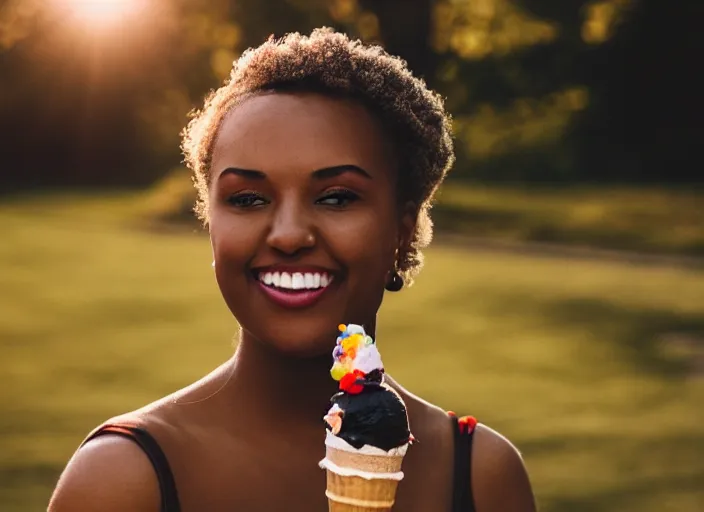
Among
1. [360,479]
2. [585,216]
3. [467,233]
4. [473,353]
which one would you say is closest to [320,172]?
[360,479]

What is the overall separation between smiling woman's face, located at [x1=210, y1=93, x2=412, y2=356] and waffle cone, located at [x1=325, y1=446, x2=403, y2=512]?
33cm

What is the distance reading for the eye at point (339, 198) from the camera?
2.93m

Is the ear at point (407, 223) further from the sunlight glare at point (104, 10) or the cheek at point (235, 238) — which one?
the sunlight glare at point (104, 10)

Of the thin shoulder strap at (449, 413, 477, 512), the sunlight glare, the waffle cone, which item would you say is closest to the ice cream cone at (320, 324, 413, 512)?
the waffle cone

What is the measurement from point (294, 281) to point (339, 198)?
0.69ft

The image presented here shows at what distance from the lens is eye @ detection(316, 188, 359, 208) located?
2928 millimetres

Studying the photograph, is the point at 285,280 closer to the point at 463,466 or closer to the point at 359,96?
the point at 359,96

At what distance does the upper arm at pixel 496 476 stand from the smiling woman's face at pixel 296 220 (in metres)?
0.49

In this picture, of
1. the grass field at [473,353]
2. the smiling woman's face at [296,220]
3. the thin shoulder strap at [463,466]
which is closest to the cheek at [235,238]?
the smiling woman's face at [296,220]

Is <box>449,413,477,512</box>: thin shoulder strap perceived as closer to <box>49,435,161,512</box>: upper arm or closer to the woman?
the woman

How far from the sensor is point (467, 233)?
22.6m

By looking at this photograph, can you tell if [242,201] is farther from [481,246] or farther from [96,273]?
[481,246]

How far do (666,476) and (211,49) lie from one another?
24.7m

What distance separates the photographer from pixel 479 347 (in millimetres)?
13945
